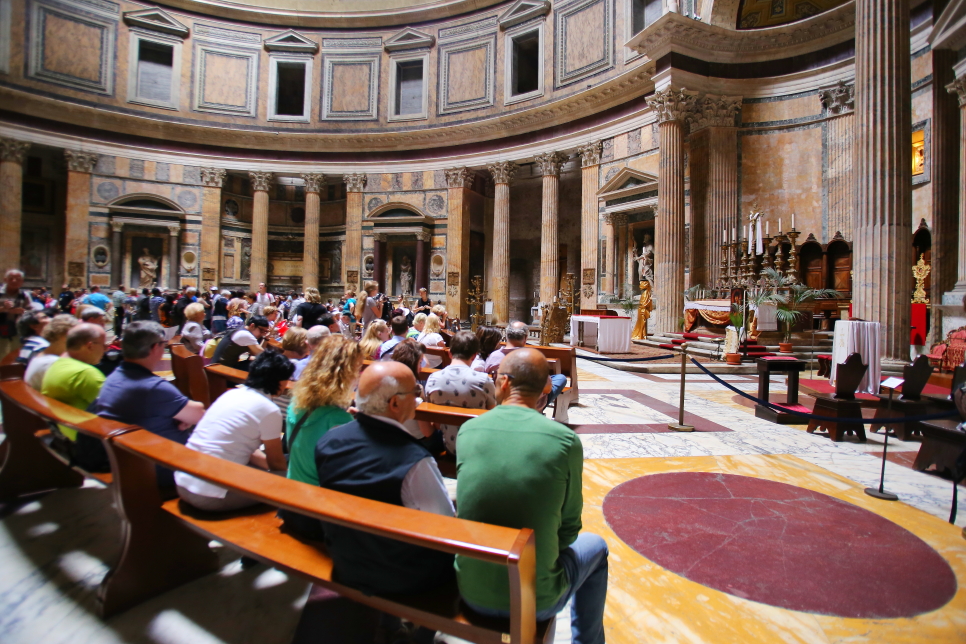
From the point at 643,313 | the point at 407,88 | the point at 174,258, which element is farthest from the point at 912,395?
the point at 174,258

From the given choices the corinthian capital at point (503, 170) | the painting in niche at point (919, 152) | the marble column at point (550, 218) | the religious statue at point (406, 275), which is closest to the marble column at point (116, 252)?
the religious statue at point (406, 275)

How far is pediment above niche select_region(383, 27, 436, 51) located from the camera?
20898mm

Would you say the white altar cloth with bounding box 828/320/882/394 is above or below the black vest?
above

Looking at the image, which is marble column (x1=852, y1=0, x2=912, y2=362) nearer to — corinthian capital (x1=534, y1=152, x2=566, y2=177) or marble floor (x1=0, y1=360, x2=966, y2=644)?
marble floor (x1=0, y1=360, x2=966, y2=644)

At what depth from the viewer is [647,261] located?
1535cm

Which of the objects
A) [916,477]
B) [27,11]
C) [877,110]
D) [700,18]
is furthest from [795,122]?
[27,11]

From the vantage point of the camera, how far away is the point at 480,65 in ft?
65.8

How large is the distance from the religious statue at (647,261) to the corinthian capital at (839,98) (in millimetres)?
5585

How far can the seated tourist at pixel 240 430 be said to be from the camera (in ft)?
7.37

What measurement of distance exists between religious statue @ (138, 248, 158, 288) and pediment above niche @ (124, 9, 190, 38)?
9.87 meters

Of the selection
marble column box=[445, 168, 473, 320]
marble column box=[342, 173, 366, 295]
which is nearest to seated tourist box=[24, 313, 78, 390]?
marble column box=[445, 168, 473, 320]

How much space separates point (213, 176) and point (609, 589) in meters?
23.9

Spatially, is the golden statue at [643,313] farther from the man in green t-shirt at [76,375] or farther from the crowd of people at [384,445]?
the man in green t-shirt at [76,375]

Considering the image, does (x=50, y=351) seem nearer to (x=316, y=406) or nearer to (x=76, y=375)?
(x=76, y=375)
